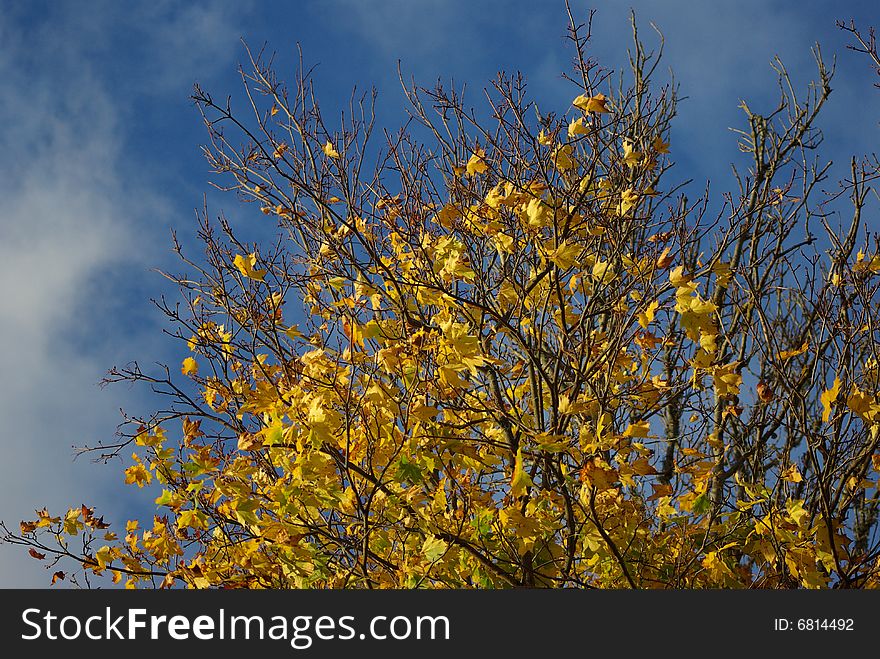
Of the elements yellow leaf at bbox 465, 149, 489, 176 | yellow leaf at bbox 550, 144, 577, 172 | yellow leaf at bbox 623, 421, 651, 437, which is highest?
yellow leaf at bbox 465, 149, 489, 176

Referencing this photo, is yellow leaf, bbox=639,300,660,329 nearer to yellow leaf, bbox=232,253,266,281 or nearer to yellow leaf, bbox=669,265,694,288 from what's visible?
yellow leaf, bbox=669,265,694,288

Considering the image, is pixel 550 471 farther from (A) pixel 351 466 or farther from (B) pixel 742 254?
(B) pixel 742 254

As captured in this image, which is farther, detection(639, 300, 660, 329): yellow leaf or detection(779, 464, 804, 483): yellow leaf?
detection(779, 464, 804, 483): yellow leaf

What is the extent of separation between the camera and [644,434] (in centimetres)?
356

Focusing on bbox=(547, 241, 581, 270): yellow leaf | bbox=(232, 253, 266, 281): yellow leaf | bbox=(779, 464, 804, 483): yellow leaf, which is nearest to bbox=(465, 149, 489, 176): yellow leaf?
bbox=(547, 241, 581, 270): yellow leaf

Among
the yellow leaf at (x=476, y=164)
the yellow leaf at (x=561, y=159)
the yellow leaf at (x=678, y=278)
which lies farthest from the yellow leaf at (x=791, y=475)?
the yellow leaf at (x=476, y=164)

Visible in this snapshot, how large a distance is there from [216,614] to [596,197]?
250 centimetres

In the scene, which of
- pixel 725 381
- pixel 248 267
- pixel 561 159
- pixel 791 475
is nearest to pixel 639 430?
pixel 725 381

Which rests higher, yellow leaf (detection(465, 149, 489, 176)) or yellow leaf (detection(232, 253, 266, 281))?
yellow leaf (detection(465, 149, 489, 176))

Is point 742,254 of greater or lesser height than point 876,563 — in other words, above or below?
above

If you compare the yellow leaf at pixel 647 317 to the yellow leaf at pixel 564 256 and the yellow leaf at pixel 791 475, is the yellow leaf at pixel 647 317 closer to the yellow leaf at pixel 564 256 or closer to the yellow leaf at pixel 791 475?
the yellow leaf at pixel 564 256

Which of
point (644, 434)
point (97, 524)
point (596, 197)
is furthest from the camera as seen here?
point (97, 524)

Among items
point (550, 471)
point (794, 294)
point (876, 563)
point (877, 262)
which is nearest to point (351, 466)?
point (550, 471)

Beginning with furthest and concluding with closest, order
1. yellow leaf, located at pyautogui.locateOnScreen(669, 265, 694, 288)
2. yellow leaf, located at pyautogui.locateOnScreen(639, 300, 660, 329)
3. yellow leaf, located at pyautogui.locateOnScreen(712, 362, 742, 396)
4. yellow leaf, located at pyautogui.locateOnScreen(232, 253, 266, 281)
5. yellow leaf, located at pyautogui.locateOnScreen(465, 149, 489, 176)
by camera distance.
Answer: yellow leaf, located at pyautogui.locateOnScreen(465, 149, 489, 176)
yellow leaf, located at pyautogui.locateOnScreen(232, 253, 266, 281)
yellow leaf, located at pyautogui.locateOnScreen(712, 362, 742, 396)
yellow leaf, located at pyautogui.locateOnScreen(639, 300, 660, 329)
yellow leaf, located at pyautogui.locateOnScreen(669, 265, 694, 288)
